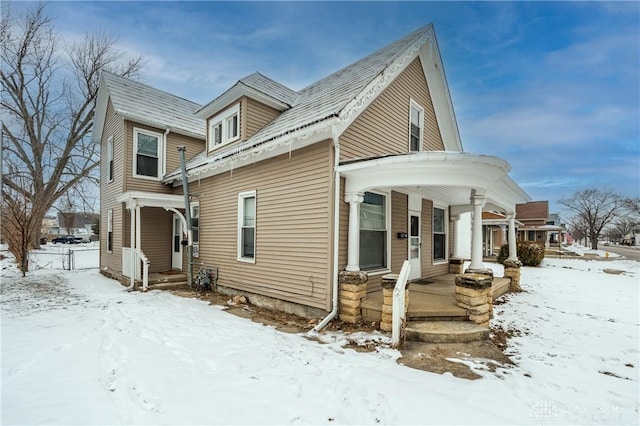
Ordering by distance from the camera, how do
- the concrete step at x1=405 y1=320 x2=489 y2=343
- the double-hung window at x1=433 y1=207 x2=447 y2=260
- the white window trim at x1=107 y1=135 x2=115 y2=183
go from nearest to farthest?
the concrete step at x1=405 y1=320 x2=489 y2=343 → the double-hung window at x1=433 y1=207 x2=447 y2=260 → the white window trim at x1=107 y1=135 x2=115 y2=183

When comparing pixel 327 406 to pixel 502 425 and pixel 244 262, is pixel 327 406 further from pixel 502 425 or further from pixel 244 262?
pixel 244 262

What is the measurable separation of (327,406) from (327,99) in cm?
592

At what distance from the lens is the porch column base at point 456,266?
959 centimetres

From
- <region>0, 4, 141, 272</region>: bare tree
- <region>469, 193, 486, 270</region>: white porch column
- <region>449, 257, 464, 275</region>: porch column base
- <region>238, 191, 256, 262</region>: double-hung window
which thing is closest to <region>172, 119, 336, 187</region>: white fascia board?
<region>238, 191, 256, 262</region>: double-hung window

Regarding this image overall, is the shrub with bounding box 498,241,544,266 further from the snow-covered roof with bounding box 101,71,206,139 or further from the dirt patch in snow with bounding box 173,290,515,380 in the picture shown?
the snow-covered roof with bounding box 101,71,206,139

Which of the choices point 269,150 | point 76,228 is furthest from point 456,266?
point 76,228

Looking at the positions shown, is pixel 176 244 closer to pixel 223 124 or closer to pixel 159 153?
pixel 159 153

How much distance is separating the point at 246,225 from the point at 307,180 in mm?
2466

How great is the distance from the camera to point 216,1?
946cm

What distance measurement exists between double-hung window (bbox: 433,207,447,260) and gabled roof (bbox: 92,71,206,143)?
9.32 m

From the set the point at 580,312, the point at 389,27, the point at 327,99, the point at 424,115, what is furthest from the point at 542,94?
the point at 327,99

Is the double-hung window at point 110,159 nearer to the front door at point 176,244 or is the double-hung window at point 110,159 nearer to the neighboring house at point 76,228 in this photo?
the front door at point 176,244

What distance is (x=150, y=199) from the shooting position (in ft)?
30.2

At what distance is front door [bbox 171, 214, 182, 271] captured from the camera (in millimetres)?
10430
